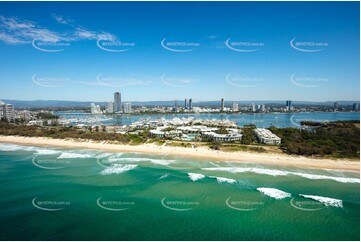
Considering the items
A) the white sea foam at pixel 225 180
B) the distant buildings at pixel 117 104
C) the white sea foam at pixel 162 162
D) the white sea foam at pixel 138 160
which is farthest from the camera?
the distant buildings at pixel 117 104

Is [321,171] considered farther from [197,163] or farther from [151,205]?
[151,205]

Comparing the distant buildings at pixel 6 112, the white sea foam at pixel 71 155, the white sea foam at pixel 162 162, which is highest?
the distant buildings at pixel 6 112

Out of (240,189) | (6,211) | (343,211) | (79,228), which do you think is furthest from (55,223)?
(343,211)

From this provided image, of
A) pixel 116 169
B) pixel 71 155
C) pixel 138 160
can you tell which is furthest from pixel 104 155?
pixel 116 169

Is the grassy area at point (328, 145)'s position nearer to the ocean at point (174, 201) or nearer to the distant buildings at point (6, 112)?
the ocean at point (174, 201)

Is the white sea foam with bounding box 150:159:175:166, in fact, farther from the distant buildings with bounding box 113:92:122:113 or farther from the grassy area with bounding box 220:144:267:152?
the distant buildings with bounding box 113:92:122:113

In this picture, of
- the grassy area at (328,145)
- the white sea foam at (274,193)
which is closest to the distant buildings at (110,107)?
the grassy area at (328,145)

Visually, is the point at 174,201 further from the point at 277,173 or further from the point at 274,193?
the point at 277,173
